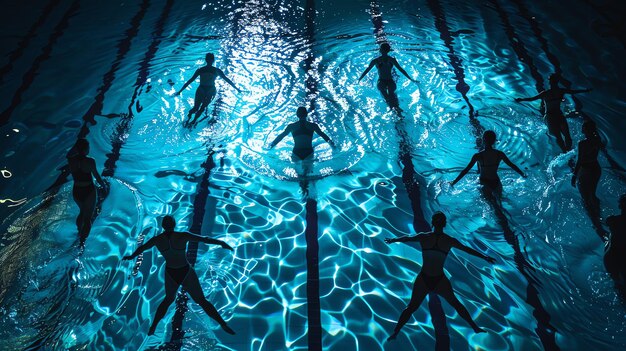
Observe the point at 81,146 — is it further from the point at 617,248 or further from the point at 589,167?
the point at 589,167

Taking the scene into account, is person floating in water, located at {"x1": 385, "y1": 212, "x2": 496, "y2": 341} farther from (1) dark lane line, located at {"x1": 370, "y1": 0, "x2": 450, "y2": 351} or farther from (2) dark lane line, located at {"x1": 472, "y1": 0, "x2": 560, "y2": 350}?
(2) dark lane line, located at {"x1": 472, "y1": 0, "x2": 560, "y2": 350}

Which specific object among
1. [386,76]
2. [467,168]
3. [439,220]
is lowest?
[439,220]

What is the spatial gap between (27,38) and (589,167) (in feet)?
29.8

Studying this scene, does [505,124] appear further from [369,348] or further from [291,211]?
[369,348]

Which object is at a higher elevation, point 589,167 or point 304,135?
point 304,135

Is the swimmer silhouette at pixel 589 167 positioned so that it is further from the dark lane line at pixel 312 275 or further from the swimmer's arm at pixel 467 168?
the dark lane line at pixel 312 275

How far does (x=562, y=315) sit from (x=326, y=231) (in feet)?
7.56

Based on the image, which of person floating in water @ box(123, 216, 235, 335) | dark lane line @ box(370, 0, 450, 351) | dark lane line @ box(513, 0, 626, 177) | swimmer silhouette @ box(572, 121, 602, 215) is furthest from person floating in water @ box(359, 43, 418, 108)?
person floating in water @ box(123, 216, 235, 335)

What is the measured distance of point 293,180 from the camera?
5.87 m

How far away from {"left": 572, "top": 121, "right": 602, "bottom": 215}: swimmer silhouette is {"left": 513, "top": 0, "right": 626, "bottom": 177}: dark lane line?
28.2 inches

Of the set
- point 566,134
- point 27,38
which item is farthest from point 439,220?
point 27,38

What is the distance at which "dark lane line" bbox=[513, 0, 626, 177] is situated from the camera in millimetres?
5883

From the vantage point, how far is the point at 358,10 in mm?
9602

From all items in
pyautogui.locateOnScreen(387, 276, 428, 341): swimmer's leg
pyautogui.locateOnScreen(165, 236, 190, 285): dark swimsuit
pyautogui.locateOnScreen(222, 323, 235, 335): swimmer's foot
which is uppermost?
pyautogui.locateOnScreen(165, 236, 190, 285): dark swimsuit
